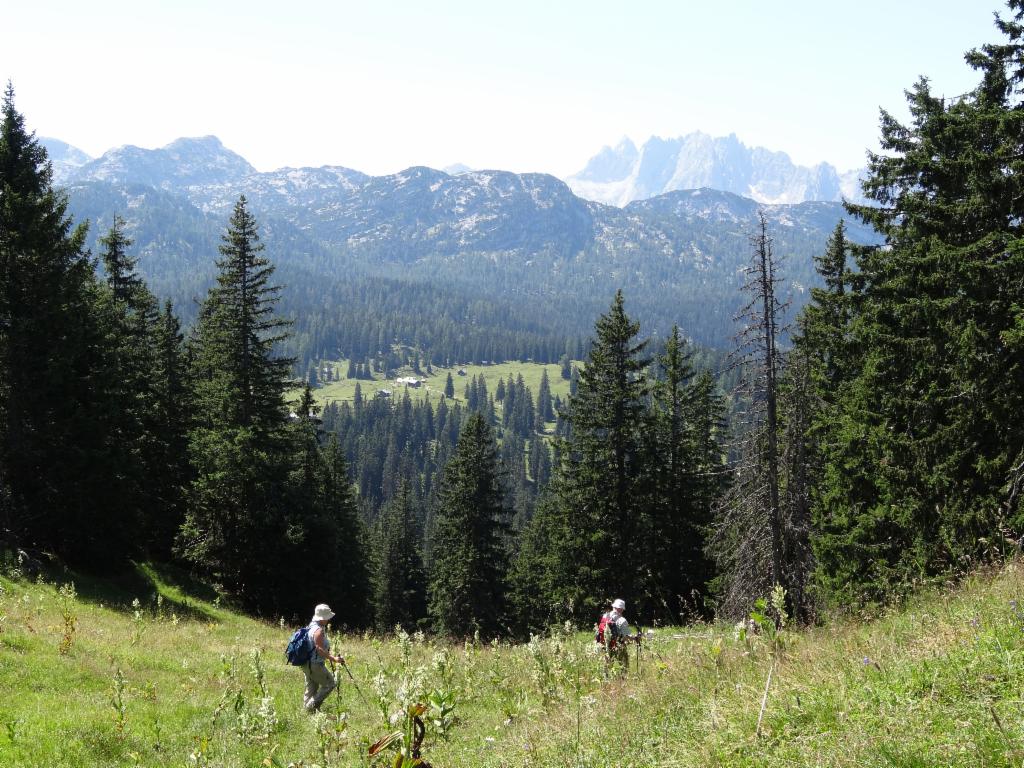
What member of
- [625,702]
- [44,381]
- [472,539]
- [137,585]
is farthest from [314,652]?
[472,539]

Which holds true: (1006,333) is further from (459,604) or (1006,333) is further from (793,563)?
(459,604)

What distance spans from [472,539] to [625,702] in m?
30.4

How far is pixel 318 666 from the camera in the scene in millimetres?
10125

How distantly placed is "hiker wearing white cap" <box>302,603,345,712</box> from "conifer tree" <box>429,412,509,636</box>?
83.9 feet

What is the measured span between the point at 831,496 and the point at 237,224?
2477 cm

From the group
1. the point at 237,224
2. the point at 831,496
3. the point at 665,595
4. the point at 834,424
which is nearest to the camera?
the point at 831,496

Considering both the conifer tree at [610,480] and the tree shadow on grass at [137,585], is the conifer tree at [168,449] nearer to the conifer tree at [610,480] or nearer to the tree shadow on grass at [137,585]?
the tree shadow on grass at [137,585]

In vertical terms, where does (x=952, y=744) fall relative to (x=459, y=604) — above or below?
above

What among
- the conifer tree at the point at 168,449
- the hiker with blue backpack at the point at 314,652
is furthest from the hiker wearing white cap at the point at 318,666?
the conifer tree at the point at 168,449

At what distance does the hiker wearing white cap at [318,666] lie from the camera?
386 inches

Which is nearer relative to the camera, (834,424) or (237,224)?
(834,424)

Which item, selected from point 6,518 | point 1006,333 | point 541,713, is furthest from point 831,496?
point 6,518

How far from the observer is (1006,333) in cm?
1219

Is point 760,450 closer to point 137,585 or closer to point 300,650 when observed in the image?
point 300,650
